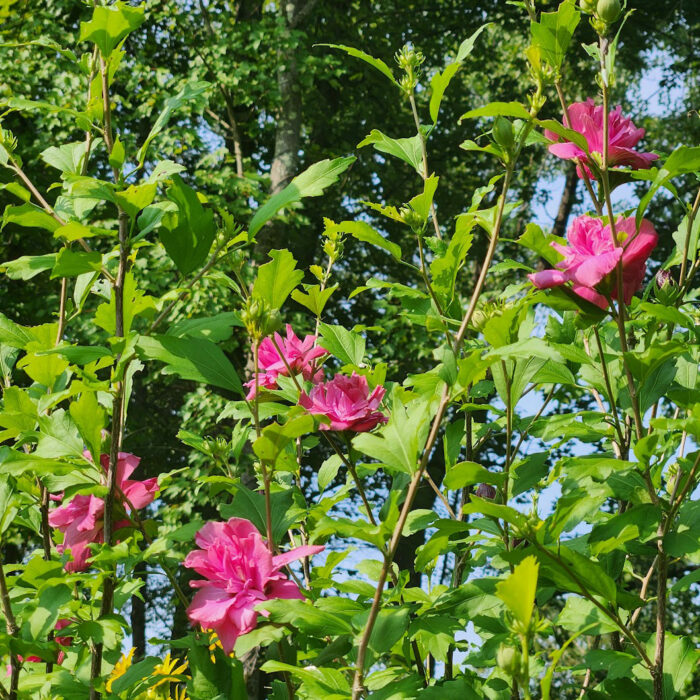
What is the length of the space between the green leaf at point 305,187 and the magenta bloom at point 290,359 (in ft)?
1.05

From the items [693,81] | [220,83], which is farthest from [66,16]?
[693,81]

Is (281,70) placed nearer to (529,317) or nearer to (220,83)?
(220,83)

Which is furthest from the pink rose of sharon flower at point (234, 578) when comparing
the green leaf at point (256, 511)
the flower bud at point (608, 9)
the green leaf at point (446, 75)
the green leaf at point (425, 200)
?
the flower bud at point (608, 9)

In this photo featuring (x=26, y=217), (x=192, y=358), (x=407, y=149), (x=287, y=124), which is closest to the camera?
(x=192, y=358)

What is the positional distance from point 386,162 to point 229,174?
1.75 m

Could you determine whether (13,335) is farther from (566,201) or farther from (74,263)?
(566,201)

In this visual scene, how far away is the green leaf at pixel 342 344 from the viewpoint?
1.28 metres

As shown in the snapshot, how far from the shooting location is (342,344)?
1304 mm

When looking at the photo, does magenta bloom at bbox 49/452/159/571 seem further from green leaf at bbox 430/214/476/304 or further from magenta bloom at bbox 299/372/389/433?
green leaf at bbox 430/214/476/304

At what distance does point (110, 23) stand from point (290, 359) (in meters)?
0.56

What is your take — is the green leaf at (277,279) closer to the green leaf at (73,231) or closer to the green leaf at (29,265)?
the green leaf at (73,231)

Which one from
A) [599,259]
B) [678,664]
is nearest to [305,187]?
[599,259]

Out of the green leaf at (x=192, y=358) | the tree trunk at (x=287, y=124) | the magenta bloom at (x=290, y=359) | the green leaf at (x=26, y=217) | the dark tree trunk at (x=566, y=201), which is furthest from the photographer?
the dark tree trunk at (x=566, y=201)

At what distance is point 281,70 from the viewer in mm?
7094
